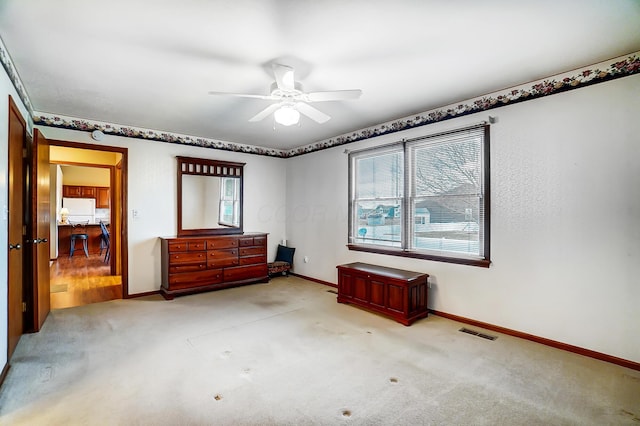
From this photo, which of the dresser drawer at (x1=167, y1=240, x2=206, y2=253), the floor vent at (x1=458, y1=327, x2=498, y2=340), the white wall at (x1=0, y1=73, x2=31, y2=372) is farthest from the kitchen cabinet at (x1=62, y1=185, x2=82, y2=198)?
the floor vent at (x1=458, y1=327, x2=498, y2=340)

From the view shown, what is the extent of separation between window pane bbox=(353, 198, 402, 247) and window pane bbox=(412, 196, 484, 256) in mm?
299

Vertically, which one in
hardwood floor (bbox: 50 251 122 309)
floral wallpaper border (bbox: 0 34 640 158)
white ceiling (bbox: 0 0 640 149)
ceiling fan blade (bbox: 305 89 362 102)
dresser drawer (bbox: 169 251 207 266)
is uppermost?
white ceiling (bbox: 0 0 640 149)

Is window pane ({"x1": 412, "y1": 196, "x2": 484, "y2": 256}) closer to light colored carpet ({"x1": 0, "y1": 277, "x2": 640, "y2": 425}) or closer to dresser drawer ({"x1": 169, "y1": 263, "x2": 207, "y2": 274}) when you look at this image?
light colored carpet ({"x1": 0, "y1": 277, "x2": 640, "y2": 425})

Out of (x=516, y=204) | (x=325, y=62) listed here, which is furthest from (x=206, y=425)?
(x=516, y=204)

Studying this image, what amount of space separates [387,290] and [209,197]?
3.39 m

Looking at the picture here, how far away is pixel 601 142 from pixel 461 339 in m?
2.18

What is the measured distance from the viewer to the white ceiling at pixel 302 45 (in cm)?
196

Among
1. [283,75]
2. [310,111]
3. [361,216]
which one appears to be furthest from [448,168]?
[283,75]

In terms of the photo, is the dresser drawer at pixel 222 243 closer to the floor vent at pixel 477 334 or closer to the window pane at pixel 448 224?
the window pane at pixel 448 224

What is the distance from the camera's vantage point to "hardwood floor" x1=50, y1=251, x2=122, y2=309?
4.49m

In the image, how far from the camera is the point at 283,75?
100 inches

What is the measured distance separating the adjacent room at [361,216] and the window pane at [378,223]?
48 mm

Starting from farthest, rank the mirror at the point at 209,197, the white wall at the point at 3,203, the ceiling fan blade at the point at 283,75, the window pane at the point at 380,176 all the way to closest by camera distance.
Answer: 1. the mirror at the point at 209,197
2. the window pane at the point at 380,176
3. the ceiling fan blade at the point at 283,75
4. the white wall at the point at 3,203

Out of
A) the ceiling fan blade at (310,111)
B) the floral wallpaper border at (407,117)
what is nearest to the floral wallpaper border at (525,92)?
the floral wallpaper border at (407,117)
